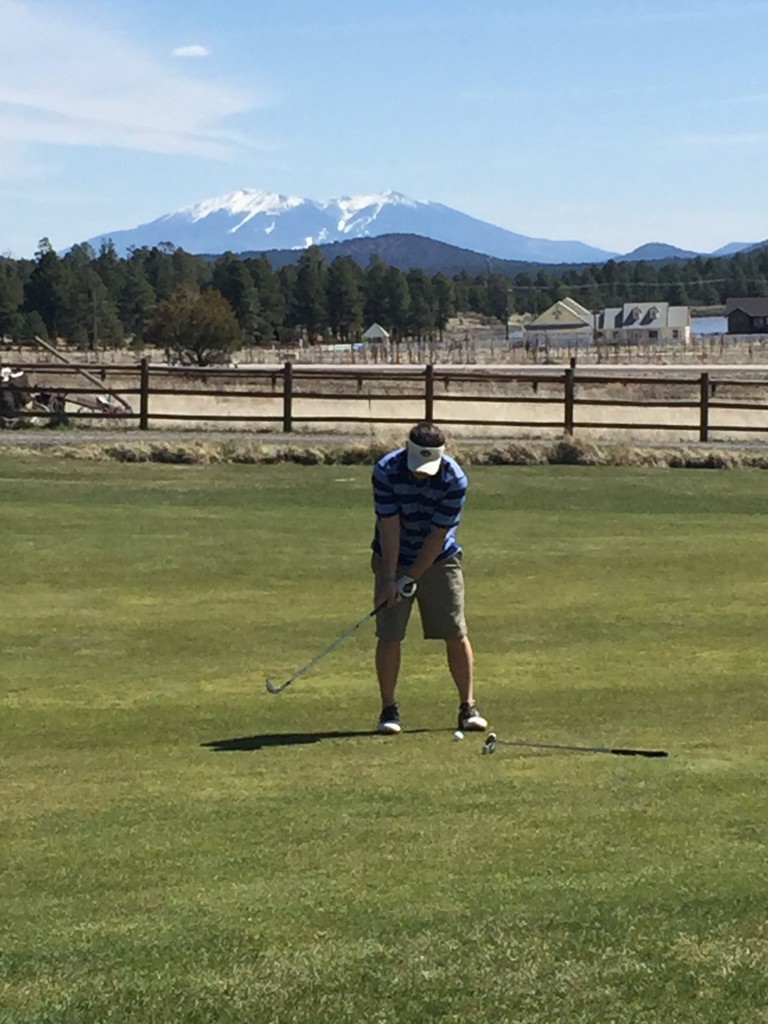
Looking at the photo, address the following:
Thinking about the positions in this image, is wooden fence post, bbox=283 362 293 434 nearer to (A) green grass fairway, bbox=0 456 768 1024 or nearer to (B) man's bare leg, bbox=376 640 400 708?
A: (A) green grass fairway, bbox=0 456 768 1024

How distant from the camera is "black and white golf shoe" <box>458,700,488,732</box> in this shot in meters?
8.88

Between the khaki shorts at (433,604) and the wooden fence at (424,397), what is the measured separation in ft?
68.9

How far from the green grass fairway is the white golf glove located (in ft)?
2.58

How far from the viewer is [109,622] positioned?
42.5 feet

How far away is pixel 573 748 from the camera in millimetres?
8391

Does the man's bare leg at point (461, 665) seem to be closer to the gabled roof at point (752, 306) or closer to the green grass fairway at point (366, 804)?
the green grass fairway at point (366, 804)

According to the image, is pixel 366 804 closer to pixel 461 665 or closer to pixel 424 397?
pixel 461 665

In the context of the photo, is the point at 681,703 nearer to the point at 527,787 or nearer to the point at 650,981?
the point at 527,787

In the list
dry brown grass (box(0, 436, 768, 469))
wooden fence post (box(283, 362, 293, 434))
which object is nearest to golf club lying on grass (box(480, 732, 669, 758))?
dry brown grass (box(0, 436, 768, 469))

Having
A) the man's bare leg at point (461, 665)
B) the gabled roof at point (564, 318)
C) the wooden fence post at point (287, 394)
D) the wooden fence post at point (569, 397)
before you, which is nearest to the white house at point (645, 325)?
the gabled roof at point (564, 318)

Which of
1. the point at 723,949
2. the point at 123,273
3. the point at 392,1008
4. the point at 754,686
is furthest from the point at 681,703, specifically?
the point at 123,273

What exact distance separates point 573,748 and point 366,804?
1634 mm

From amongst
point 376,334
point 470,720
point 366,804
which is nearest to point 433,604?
point 470,720

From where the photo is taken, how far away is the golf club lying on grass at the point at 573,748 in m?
8.17
